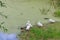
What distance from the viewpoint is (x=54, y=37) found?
362 centimetres

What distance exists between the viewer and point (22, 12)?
455cm

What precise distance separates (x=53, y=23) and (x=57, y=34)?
0.47m

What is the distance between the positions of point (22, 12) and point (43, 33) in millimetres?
1022

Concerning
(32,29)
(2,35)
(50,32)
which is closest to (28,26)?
(32,29)

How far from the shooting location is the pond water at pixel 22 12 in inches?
160

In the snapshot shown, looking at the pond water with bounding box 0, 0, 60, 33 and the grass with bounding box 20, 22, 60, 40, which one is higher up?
the pond water with bounding box 0, 0, 60, 33

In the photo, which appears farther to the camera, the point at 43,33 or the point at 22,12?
the point at 22,12

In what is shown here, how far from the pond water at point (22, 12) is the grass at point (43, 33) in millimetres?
229

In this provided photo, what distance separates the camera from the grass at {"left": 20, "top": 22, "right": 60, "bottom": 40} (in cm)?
358

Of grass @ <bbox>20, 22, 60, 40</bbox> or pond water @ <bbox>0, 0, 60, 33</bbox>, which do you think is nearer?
grass @ <bbox>20, 22, 60, 40</bbox>

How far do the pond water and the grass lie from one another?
0.75ft

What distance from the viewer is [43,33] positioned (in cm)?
371

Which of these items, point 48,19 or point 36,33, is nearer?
point 36,33

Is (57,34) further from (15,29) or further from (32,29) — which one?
(15,29)
